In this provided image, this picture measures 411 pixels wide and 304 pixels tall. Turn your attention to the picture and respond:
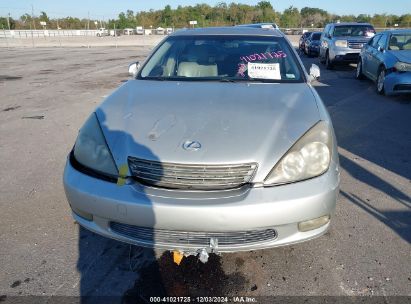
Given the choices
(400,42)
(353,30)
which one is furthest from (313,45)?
(400,42)

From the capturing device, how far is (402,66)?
26.2ft

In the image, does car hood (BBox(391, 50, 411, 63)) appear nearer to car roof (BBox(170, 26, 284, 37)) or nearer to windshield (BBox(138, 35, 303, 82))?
car roof (BBox(170, 26, 284, 37))

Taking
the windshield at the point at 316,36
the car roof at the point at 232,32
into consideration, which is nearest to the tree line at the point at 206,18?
the windshield at the point at 316,36

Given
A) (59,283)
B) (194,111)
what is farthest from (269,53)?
(59,283)

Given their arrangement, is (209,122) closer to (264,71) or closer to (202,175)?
(202,175)

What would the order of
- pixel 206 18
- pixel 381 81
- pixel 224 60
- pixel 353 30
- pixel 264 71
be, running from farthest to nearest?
pixel 206 18
pixel 353 30
pixel 381 81
pixel 224 60
pixel 264 71

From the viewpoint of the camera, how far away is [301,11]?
11594 cm

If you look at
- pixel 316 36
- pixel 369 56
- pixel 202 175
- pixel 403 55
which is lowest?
pixel 202 175

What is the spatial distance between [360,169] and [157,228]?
301cm

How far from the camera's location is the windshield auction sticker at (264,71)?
3.55 meters

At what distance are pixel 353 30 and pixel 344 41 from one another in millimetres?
1488

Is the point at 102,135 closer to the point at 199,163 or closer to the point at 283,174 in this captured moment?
the point at 199,163

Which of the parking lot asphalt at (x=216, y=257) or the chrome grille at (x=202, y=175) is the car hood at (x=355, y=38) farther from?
the chrome grille at (x=202, y=175)

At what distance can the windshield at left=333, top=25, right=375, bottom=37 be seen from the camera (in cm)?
1443
